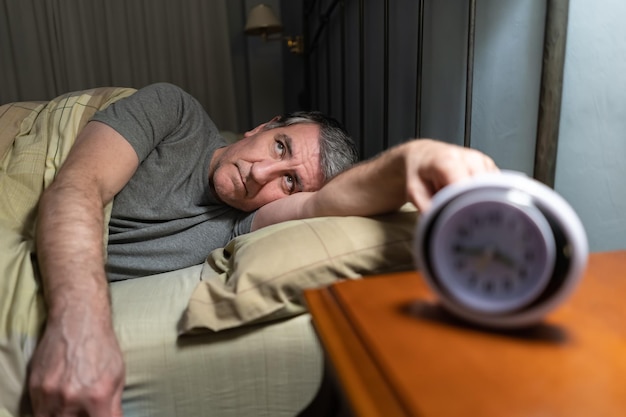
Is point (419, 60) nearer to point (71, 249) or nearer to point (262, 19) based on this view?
point (71, 249)

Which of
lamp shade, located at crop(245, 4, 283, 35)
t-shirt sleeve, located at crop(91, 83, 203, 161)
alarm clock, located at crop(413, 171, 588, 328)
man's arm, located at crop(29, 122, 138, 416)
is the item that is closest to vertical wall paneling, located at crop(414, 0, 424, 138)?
t-shirt sleeve, located at crop(91, 83, 203, 161)

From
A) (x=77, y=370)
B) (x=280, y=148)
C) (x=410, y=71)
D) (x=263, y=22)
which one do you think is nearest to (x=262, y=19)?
(x=263, y=22)

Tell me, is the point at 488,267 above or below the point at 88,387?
above

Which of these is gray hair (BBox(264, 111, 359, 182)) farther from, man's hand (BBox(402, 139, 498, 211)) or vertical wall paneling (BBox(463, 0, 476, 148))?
man's hand (BBox(402, 139, 498, 211))

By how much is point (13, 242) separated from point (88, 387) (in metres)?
0.37

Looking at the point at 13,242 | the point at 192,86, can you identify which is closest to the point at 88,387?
the point at 13,242

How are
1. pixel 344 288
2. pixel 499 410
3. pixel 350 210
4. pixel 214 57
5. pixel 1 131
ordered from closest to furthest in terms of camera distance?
pixel 499 410 → pixel 344 288 → pixel 350 210 → pixel 1 131 → pixel 214 57

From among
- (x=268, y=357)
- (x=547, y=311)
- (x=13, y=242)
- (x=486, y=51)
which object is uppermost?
(x=486, y=51)

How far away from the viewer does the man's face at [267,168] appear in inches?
45.0

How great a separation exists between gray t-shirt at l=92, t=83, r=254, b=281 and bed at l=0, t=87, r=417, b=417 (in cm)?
25

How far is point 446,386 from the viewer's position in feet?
1.14

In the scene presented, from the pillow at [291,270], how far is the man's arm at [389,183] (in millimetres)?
58

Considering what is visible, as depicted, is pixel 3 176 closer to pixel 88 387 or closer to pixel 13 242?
pixel 13 242

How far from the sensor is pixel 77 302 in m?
0.72
